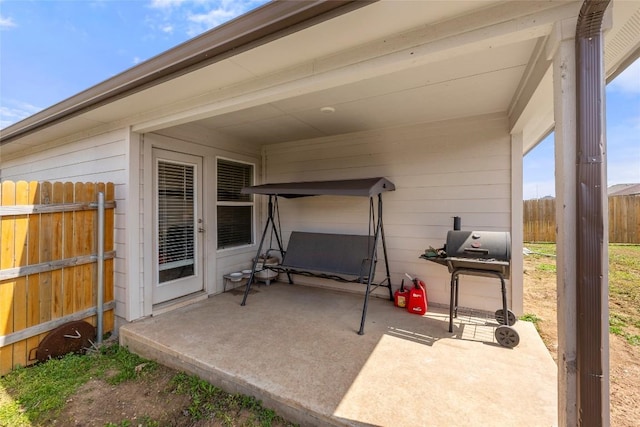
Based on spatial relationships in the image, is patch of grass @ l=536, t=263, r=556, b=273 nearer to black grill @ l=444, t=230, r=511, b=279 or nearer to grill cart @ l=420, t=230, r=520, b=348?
grill cart @ l=420, t=230, r=520, b=348

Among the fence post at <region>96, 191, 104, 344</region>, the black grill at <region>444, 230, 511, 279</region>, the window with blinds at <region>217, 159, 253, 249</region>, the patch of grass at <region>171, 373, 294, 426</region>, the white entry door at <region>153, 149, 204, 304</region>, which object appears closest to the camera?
the patch of grass at <region>171, 373, 294, 426</region>

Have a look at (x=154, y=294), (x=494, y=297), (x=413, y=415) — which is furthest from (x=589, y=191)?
(x=154, y=294)

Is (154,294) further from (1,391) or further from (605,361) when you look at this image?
(605,361)

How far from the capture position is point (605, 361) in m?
1.22

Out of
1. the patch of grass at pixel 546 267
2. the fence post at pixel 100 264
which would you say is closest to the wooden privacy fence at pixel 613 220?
the patch of grass at pixel 546 267

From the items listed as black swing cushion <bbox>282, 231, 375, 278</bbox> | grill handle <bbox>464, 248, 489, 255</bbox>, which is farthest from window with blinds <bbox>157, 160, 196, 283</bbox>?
grill handle <bbox>464, 248, 489, 255</bbox>

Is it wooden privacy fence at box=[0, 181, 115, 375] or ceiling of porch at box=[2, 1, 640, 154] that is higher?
ceiling of porch at box=[2, 1, 640, 154]

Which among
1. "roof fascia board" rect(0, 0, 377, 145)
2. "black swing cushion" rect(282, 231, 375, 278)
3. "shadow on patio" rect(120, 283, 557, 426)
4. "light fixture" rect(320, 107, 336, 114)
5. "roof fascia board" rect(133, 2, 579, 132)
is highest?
"light fixture" rect(320, 107, 336, 114)

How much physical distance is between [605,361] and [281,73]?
8.04 ft

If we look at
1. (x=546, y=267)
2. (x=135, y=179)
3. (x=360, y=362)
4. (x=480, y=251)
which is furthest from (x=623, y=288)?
(x=135, y=179)

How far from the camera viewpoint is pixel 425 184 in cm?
361

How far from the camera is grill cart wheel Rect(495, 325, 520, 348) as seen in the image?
244cm

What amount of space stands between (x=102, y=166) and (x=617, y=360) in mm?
5758

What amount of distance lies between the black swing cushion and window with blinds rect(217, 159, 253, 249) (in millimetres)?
946
